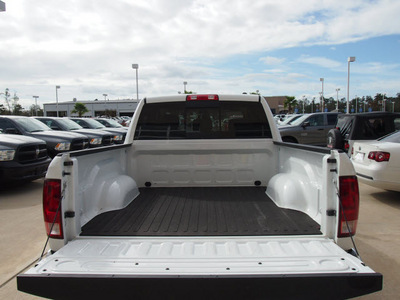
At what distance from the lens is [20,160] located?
7.32m

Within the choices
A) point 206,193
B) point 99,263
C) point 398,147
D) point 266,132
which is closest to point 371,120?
point 398,147

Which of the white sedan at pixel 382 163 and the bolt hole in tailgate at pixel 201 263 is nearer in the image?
the bolt hole in tailgate at pixel 201 263

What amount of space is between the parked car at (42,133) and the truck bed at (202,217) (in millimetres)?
6727

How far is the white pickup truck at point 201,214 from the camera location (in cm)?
190

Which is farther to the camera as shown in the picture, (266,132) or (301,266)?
(266,132)

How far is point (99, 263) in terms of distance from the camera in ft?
6.85

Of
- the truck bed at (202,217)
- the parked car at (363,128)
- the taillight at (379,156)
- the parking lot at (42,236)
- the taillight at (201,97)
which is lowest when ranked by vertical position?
the parking lot at (42,236)

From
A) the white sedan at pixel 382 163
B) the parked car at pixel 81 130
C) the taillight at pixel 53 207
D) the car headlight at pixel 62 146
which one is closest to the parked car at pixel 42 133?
the car headlight at pixel 62 146

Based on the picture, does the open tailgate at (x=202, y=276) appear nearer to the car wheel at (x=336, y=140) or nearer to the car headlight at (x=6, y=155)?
Answer: the car headlight at (x=6, y=155)

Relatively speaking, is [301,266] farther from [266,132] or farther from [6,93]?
[6,93]

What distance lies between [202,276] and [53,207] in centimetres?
128

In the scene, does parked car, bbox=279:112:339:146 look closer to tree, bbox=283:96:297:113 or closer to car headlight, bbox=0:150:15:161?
car headlight, bbox=0:150:15:161

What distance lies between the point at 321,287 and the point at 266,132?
8.68ft

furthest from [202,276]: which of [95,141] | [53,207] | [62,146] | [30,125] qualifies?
[95,141]
